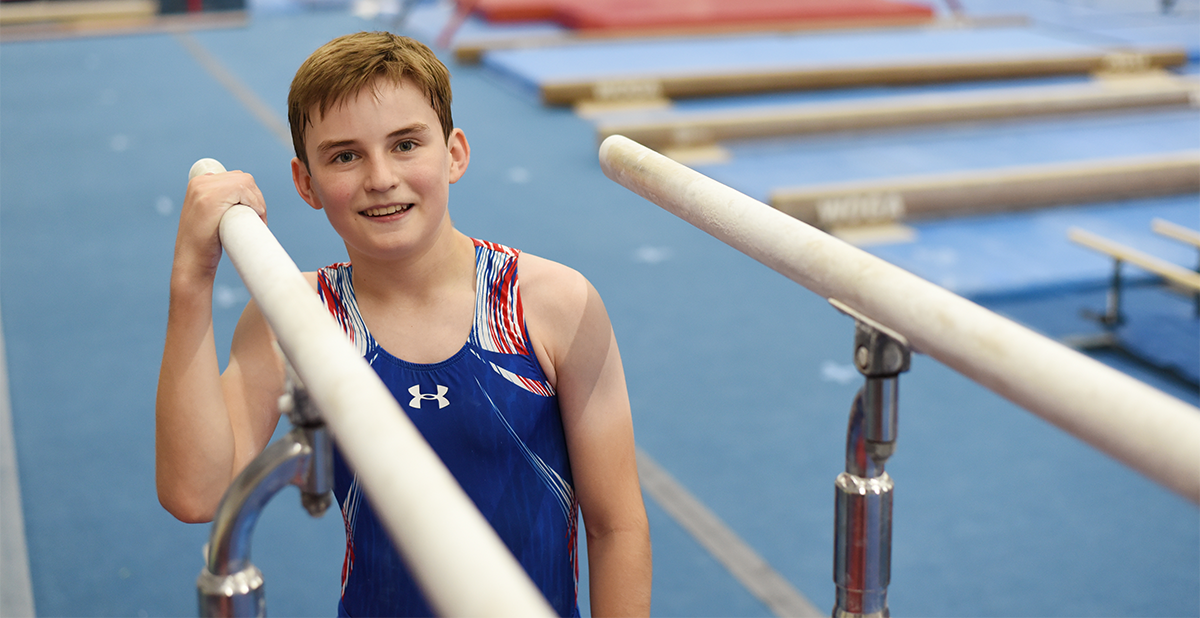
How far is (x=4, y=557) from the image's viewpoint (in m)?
2.46

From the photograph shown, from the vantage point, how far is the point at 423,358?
1119 mm

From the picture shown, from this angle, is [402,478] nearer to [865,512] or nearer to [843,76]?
[865,512]

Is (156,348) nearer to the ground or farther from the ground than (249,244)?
nearer to the ground

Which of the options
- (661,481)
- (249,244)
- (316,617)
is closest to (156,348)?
(316,617)

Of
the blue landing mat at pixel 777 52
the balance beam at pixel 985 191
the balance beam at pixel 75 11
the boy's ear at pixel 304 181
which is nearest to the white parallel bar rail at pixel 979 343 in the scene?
the boy's ear at pixel 304 181

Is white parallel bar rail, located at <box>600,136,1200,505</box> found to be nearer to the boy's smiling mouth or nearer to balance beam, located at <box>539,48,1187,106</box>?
the boy's smiling mouth

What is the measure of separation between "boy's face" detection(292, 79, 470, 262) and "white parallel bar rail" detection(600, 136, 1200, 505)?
9.4 inches

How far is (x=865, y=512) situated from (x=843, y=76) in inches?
245

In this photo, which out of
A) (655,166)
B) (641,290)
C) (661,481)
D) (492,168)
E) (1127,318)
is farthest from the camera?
(492,168)

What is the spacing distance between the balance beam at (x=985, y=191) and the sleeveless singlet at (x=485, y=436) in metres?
3.28

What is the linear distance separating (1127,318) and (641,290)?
1.64 meters

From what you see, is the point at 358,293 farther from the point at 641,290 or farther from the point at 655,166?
the point at 641,290

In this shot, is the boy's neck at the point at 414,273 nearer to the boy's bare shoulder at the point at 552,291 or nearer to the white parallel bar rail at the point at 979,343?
the boy's bare shoulder at the point at 552,291

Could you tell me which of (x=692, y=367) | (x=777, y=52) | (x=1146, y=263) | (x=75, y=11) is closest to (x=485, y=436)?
(x=692, y=367)
